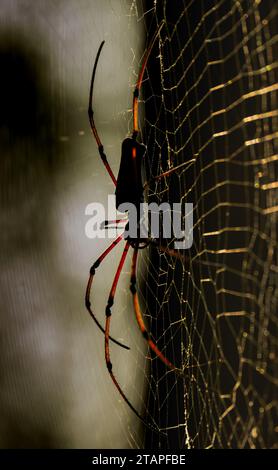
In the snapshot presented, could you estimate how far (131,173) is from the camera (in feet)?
2.38

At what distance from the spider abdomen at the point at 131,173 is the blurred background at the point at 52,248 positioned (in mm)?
604

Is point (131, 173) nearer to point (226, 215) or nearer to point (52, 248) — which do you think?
point (226, 215)

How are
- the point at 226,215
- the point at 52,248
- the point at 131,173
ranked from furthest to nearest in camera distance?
1. the point at 52,248
2. the point at 131,173
3. the point at 226,215

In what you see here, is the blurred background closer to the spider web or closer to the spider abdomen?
the spider web

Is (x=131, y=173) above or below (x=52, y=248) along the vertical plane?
above

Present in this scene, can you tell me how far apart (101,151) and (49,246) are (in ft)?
2.52

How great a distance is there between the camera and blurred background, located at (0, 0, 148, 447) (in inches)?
56.2

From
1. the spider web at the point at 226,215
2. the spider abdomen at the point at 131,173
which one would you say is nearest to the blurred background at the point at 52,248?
the spider web at the point at 226,215

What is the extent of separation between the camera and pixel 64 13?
138 cm

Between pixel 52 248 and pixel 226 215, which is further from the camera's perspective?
pixel 52 248

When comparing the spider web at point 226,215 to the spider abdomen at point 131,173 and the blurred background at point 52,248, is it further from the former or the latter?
the blurred background at point 52,248

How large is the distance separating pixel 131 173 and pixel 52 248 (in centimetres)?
88

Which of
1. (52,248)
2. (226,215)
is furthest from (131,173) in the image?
(52,248)

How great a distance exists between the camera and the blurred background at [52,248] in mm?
1427
